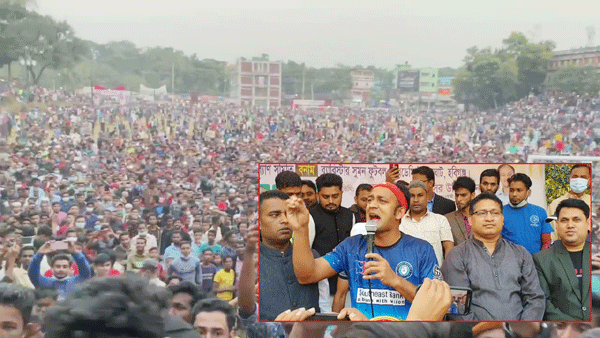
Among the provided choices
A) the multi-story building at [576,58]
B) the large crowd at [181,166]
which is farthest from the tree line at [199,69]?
the large crowd at [181,166]

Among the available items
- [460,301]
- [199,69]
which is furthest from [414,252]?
[199,69]

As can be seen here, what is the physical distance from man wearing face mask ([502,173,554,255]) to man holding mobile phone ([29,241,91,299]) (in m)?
3.42

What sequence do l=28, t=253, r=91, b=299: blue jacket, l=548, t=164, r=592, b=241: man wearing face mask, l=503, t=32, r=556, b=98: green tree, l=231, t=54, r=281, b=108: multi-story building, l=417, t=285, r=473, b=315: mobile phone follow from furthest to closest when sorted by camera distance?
l=503, t=32, r=556, b=98: green tree, l=231, t=54, r=281, b=108: multi-story building, l=28, t=253, r=91, b=299: blue jacket, l=548, t=164, r=592, b=241: man wearing face mask, l=417, t=285, r=473, b=315: mobile phone

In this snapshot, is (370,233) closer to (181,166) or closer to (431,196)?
(431,196)

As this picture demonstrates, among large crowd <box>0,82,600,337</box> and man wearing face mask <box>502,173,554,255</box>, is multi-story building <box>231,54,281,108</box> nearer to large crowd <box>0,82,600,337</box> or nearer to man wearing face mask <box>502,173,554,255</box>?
large crowd <box>0,82,600,337</box>

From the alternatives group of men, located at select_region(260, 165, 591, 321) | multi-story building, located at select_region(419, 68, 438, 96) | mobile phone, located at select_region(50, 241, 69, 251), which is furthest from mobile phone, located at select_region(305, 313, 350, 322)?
multi-story building, located at select_region(419, 68, 438, 96)

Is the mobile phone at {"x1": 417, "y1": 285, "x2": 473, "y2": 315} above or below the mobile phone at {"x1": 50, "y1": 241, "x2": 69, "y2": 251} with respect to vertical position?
above

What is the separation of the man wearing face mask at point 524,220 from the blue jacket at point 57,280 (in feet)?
10.9

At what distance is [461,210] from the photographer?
2.30 metres

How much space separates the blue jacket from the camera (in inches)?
200

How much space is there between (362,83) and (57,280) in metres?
14.2

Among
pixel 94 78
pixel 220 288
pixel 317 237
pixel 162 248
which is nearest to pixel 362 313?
pixel 317 237

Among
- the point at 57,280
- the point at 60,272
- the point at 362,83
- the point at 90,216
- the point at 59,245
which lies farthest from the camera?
the point at 362,83

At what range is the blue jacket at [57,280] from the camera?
5090 millimetres
